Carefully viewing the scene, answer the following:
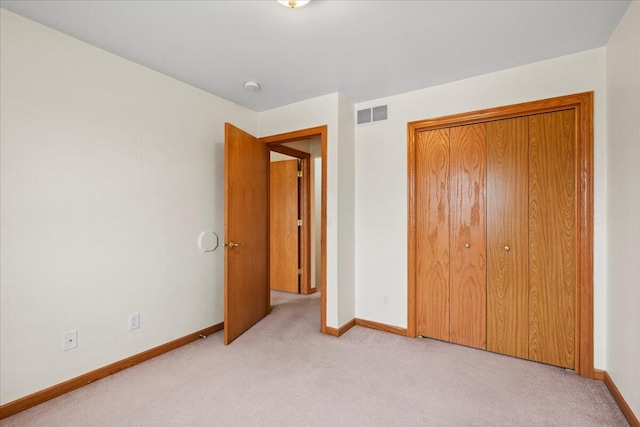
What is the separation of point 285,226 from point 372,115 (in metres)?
2.22

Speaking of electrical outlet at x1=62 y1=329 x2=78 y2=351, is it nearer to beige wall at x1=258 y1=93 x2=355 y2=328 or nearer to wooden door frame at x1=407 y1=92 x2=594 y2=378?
beige wall at x1=258 y1=93 x2=355 y2=328

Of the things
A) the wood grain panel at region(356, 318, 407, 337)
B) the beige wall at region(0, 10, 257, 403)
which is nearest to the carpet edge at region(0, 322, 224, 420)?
the beige wall at region(0, 10, 257, 403)

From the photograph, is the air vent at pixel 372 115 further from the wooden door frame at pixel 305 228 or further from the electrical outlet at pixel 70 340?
the electrical outlet at pixel 70 340

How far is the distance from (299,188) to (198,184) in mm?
1877

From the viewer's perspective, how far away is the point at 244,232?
305 centimetres

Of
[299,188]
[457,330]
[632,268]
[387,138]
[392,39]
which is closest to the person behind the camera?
[632,268]

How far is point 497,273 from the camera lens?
258cm

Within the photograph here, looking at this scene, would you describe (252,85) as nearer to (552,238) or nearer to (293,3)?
(293,3)

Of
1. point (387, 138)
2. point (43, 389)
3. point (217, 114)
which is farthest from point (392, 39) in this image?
point (43, 389)

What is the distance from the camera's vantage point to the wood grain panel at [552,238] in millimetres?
2316

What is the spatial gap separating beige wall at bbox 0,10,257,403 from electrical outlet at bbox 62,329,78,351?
0.09ft

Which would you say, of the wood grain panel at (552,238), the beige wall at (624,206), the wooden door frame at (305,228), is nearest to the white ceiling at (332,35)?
the beige wall at (624,206)

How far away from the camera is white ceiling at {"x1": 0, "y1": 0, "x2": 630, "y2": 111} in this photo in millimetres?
1762

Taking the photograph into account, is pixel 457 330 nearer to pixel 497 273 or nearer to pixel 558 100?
pixel 497 273
